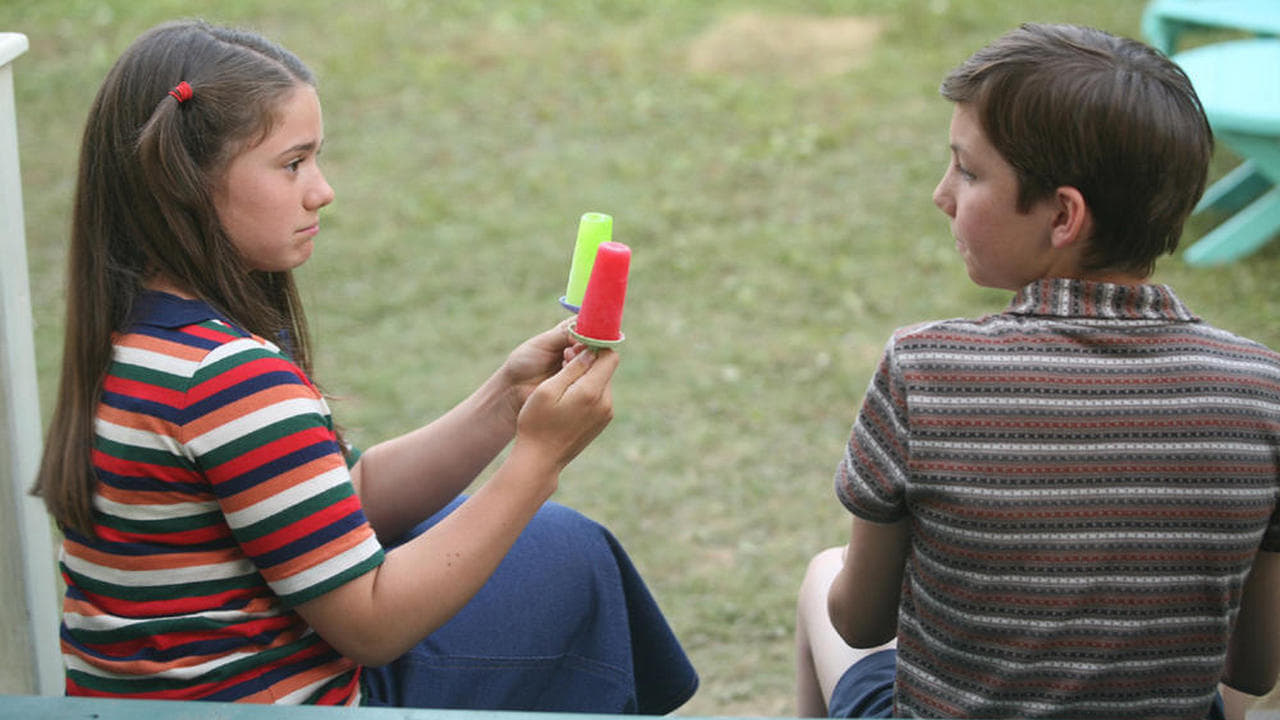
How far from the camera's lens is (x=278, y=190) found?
177cm

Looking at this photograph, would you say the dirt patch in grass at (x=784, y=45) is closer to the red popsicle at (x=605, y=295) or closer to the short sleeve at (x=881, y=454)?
the red popsicle at (x=605, y=295)

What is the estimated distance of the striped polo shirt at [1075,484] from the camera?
1501mm

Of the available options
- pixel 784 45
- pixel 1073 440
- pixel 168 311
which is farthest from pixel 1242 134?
pixel 168 311

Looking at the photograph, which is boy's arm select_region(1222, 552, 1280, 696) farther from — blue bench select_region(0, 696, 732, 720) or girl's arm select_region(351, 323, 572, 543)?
girl's arm select_region(351, 323, 572, 543)

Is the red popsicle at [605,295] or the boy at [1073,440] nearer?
the boy at [1073,440]

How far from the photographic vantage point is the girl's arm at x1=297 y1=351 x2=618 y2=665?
163 cm

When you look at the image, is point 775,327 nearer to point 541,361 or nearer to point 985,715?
point 541,361

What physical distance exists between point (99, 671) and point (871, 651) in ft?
3.36

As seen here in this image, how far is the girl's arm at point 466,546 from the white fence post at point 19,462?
2.70 ft

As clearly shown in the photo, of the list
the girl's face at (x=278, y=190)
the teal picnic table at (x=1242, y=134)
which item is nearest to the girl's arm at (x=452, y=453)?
the girl's face at (x=278, y=190)

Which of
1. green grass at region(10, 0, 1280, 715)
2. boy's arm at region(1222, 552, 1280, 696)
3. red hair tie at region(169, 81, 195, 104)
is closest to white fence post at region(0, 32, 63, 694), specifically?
red hair tie at region(169, 81, 195, 104)

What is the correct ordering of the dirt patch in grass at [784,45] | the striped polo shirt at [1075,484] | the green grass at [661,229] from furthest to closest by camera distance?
the dirt patch in grass at [784,45] → the green grass at [661,229] → the striped polo shirt at [1075,484]

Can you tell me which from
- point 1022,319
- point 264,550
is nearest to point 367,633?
point 264,550

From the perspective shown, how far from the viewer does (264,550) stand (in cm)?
160
